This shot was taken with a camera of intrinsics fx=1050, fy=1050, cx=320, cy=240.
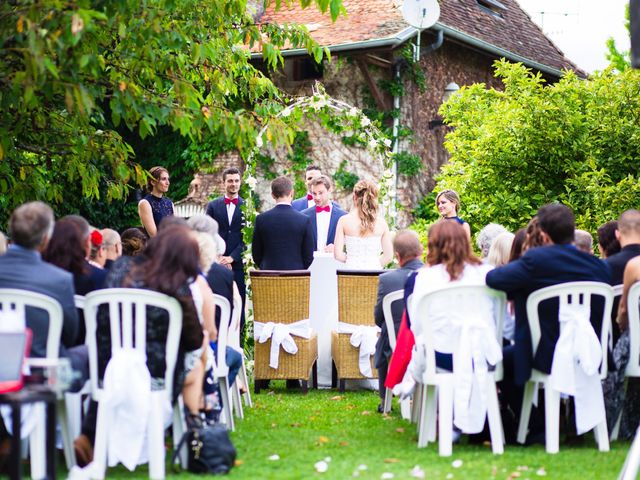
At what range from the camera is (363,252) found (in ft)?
34.1

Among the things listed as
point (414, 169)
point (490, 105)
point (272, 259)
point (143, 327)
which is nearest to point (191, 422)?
point (143, 327)

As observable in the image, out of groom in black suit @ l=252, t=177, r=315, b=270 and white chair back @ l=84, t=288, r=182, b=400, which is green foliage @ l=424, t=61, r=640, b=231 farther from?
white chair back @ l=84, t=288, r=182, b=400

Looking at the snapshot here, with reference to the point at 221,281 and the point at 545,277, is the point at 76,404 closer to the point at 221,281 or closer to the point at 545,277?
the point at 221,281

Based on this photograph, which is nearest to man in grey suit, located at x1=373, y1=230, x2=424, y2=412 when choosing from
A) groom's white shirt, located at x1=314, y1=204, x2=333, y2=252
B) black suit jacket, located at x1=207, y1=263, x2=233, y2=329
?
black suit jacket, located at x1=207, y1=263, x2=233, y2=329

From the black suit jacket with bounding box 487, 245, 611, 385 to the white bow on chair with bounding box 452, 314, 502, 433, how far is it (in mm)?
250

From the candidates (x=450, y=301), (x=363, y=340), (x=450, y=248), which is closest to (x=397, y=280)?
(x=363, y=340)

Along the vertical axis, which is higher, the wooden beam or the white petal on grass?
the wooden beam

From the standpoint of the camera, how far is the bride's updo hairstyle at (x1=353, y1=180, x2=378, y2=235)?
33.8ft

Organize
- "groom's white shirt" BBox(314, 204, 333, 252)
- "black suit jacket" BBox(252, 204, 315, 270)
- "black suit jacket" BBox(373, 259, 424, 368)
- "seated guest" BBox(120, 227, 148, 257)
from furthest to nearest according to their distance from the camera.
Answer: "groom's white shirt" BBox(314, 204, 333, 252), "black suit jacket" BBox(252, 204, 315, 270), "seated guest" BBox(120, 227, 148, 257), "black suit jacket" BBox(373, 259, 424, 368)

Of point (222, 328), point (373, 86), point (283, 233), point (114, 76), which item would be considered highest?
point (373, 86)

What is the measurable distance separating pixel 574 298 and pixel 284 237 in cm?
434

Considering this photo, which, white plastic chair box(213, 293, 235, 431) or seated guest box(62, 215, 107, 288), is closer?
seated guest box(62, 215, 107, 288)

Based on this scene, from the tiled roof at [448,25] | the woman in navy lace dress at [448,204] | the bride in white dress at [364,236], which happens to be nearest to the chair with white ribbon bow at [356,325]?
the bride in white dress at [364,236]

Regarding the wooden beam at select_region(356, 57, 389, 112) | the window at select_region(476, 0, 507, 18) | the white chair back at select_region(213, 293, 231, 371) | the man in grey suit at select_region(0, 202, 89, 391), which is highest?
the window at select_region(476, 0, 507, 18)
